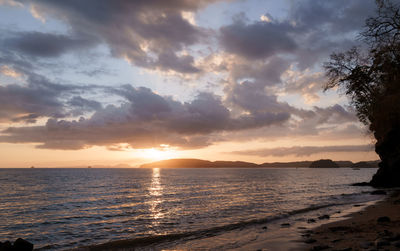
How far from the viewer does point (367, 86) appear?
809 inches

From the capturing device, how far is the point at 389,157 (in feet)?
173

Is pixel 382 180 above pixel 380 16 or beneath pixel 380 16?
beneath

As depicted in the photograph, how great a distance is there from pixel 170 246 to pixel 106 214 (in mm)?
15300

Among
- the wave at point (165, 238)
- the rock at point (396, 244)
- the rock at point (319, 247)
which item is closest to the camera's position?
the rock at point (396, 244)

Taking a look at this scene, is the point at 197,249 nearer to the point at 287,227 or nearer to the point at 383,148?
the point at 287,227

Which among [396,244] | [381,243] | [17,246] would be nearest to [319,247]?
[381,243]

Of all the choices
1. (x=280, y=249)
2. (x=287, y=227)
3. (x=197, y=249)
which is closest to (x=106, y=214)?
(x=197, y=249)

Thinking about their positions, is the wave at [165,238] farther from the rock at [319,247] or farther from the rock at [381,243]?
the rock at [381,243]

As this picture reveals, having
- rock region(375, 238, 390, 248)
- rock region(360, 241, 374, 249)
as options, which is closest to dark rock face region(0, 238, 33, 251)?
rock region(360, 241, 374, 249)

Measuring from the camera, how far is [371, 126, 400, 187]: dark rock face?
168 feet

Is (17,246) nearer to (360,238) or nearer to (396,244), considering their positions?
(360,238)

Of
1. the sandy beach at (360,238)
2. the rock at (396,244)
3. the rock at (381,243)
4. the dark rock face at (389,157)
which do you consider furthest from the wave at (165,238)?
the dark rock face at (389,157)

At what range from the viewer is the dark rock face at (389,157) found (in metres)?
51.1

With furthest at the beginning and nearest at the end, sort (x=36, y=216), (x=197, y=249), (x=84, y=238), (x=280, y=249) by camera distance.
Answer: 1. (x=36, y=216)
2. (x=84, y=238)
3. (x=197, y=249)
4. (x=280, y=249)
